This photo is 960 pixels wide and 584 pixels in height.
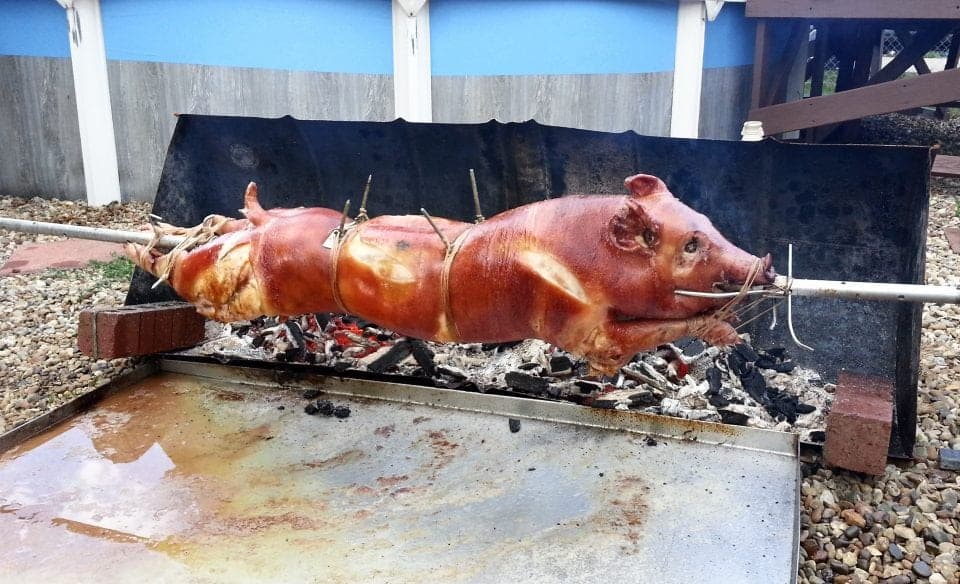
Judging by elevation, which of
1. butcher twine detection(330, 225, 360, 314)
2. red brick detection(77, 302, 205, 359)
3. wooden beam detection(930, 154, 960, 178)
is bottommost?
red brick detection(77, 302, 205, 359)

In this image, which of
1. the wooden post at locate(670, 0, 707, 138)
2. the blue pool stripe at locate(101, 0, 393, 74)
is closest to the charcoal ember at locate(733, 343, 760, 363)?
the wooden post at locate(670, 0, 707, 138)

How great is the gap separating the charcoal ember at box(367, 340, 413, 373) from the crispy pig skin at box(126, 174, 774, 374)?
45.6 inches

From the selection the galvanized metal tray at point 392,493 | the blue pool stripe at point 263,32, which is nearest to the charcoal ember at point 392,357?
the galvanized metal tray at point 392,493

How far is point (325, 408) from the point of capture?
366 cm

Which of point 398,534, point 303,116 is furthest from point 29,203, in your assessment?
point 398,534

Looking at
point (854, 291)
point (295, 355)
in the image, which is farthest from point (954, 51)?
point (854, 291)

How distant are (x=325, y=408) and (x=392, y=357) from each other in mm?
705

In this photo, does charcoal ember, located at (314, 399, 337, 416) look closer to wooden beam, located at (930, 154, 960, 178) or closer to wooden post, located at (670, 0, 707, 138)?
wooden post, located at (670, 0, 707, 138)

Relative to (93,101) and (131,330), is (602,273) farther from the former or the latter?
(93,101)

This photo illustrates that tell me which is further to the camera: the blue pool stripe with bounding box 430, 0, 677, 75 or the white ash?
the blue pool stripe with bounding box 430, 0, 677, 75

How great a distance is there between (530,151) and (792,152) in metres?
1.23

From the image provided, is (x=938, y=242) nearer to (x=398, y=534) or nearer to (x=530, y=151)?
(x=530, y=151)

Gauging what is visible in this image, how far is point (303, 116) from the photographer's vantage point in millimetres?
8523

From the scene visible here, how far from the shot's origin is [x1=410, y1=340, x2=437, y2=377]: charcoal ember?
4.20 m
